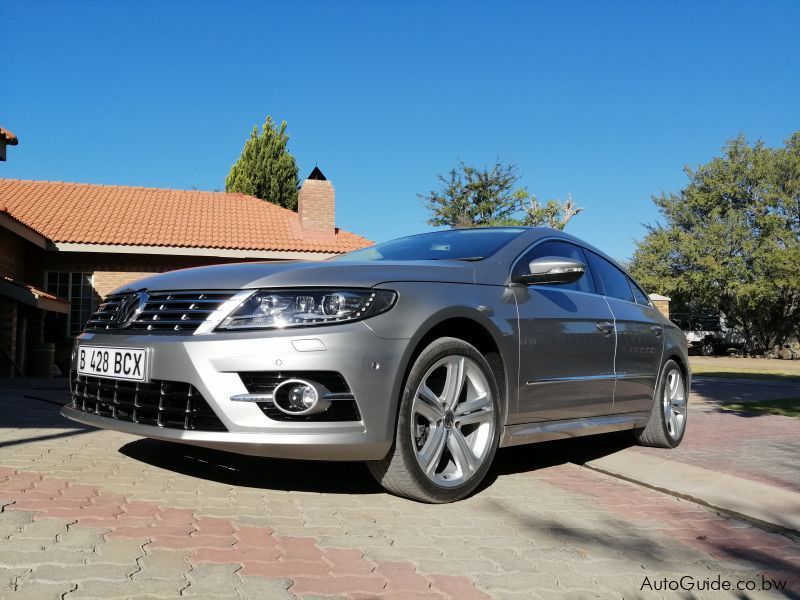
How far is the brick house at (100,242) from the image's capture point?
1452 centimetres

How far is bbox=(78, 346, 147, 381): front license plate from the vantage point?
11.5 feet

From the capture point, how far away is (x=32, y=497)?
3453 mm

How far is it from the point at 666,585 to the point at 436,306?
64.2 inches

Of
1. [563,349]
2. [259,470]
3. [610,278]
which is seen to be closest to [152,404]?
[259,470]

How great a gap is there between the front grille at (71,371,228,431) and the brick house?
10429mm

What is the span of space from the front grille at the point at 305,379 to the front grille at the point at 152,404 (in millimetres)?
224

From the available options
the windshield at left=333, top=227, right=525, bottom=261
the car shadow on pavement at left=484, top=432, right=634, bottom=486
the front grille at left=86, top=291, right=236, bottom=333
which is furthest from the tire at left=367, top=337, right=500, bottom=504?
the front grille at left=86, top=291, right=236, bottom=333

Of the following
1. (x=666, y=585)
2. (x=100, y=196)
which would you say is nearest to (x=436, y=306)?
(x=666, y=585)

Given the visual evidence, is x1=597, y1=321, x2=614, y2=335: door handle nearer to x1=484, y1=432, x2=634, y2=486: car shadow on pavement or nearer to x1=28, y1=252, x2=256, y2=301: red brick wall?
x1=484, y1=432, x2=634, y2=486: car shadow on pavement

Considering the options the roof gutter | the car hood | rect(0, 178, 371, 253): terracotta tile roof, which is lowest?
the car hood

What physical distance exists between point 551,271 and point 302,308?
1609 millimetres

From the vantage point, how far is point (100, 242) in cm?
1602

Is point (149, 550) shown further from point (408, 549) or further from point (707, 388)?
point (707, 388)

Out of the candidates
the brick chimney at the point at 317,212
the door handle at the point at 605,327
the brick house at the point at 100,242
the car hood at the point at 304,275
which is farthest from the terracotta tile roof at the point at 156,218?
the car hood at the point at 304,275
